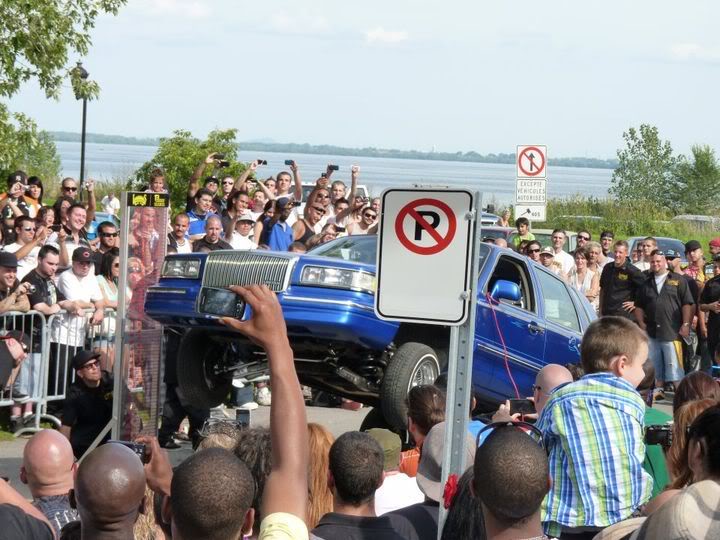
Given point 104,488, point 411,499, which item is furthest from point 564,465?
point 104,488

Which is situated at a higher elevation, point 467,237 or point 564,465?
point 467,237

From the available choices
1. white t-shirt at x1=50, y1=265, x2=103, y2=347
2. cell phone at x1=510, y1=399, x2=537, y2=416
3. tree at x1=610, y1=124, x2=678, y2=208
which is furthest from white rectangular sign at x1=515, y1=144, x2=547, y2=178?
tree at x1=610, y1=124, x2=678, y2=208

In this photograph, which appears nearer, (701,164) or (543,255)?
(543,255)

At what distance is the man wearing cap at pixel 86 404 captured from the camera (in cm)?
943

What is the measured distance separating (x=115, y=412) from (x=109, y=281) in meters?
3.93

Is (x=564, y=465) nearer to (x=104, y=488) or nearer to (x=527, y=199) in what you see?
(x=104, y=488)

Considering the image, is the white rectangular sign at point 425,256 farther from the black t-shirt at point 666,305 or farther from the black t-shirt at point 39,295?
the black t-shirt at point 666,305

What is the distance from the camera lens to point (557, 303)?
1278 centimetres

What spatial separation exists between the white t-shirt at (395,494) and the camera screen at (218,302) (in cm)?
367

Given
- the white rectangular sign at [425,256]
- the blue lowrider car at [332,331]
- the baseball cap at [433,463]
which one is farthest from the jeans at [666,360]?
the white rectangular sign at [425,256]

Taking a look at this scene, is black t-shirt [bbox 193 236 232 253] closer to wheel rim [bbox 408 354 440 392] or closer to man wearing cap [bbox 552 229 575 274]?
wheel rim [bbox 408 354 440 392]

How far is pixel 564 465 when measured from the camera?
5.38 m

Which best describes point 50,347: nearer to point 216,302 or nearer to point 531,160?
point 216,302

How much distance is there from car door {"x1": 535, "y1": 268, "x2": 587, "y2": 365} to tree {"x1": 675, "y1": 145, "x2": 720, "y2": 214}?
55.9m
